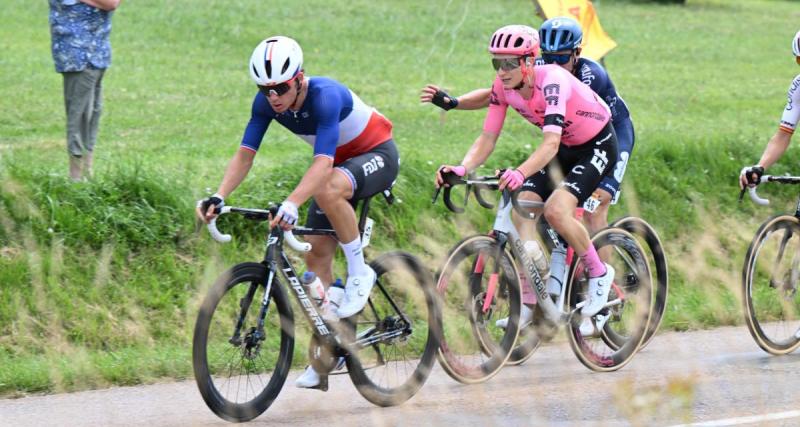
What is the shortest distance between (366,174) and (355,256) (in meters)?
0.45

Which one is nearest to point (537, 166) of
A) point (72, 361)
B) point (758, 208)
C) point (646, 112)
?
point (72, 361)

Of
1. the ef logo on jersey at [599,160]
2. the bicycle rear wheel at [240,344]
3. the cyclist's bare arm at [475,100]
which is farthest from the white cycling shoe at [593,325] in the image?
the bicycle rear wheel at [240,344]

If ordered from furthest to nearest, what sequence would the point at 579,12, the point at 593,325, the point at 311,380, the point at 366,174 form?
the point at 579,12 → the point at 593,325 → the point at 366,174 → the point at 311,380

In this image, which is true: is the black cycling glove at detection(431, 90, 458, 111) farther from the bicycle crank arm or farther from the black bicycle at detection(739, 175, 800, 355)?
the black bicycle at detection(739, 175, 800, 355)

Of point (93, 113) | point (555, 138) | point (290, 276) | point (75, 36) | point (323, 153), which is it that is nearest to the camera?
point (323, 153)

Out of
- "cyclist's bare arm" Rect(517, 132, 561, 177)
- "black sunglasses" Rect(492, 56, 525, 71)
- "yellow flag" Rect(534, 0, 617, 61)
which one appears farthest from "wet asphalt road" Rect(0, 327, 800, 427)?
"yellow flag" Rect(534, 0, 617, 61)

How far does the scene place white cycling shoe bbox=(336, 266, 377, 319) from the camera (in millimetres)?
6852

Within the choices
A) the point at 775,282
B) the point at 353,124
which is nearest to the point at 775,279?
the point at 775,282

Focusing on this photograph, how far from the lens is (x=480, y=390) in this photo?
739 centimetres

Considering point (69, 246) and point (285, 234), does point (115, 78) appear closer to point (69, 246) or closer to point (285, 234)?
point (69, 246)

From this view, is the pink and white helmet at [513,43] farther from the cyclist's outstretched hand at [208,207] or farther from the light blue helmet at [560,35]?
the cyclist's outstretched hand at [208,207]

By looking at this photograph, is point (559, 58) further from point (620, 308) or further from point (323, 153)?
point (323, 153)

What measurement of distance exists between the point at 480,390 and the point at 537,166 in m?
1.32

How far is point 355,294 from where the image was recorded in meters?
6.87
